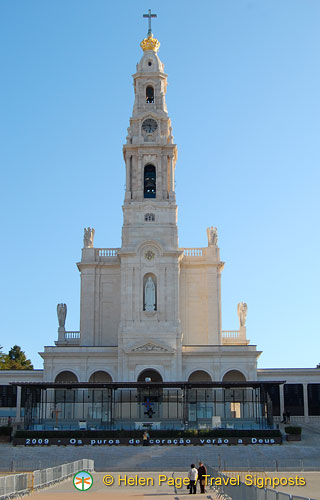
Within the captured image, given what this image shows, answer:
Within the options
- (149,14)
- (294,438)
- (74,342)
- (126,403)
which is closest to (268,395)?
(294,438)

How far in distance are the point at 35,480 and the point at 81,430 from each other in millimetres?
24179

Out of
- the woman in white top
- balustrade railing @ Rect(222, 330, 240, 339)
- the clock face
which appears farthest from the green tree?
the woman in white top

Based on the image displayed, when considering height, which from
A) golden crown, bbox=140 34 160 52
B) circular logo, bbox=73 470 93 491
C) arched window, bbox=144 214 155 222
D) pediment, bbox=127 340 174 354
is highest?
golden crown, bbox=140 34 160 52

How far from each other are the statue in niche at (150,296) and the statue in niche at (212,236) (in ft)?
26.3

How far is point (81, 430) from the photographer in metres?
54.7

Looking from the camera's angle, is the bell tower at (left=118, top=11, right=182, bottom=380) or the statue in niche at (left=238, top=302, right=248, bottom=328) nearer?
the bell tower at (left=118, top=11, right=182, bottom=380)

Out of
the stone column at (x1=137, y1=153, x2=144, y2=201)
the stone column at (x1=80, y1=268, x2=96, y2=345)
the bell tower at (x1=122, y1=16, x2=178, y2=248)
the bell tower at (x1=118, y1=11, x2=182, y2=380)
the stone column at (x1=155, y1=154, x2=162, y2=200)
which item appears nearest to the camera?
the bell tower at (x1=118, y1=11, x2=182, y2=380)

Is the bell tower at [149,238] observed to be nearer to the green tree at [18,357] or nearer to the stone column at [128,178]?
the stone column at [128,178]

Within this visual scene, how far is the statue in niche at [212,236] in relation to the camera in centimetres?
7512

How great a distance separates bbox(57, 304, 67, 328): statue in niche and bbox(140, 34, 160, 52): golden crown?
29.6 metres

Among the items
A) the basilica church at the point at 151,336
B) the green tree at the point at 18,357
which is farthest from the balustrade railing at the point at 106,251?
the green tree at the point at 18,357

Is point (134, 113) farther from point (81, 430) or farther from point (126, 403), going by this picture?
point (81, 430)

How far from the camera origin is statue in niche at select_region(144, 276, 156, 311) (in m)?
70.8

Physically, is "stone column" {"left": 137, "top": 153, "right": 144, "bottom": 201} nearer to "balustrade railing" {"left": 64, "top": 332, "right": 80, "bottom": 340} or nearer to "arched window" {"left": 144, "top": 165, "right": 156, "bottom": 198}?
"arched window" {"left": 144, "top": 165, "right": 156, "bottom": 198}
